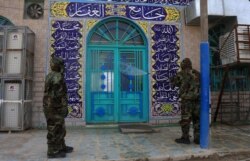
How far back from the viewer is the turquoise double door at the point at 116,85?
33.0 ft

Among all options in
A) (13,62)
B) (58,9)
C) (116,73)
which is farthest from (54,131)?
(58,9)

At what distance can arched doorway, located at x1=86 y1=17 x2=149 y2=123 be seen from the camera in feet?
33.0

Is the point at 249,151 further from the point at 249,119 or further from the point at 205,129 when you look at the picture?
the point at 249,119

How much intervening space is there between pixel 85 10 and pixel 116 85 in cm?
257

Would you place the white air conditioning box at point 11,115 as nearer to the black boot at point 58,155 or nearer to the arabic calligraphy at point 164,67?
the black boot at point 58,155

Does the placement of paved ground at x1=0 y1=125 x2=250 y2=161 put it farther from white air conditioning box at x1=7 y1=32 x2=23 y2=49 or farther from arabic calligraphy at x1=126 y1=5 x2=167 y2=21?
arabic calligraphy at x1=126 y1=5 x2=167 y2=21

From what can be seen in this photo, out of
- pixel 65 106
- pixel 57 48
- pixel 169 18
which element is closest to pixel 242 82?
pixel 169 18

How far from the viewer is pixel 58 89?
6.15m


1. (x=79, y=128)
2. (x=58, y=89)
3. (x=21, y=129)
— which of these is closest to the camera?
(x=58, y=89)

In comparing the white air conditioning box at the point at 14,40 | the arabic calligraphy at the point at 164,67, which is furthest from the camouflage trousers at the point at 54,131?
the arabic calligraphy at the point at 164,67

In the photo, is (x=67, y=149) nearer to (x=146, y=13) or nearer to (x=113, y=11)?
(x=113, y=11)

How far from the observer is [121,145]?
24.0 feet

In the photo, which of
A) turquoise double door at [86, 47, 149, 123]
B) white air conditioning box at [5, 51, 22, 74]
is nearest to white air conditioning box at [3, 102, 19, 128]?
white air conditioning box at [5, 51, 22, 74]

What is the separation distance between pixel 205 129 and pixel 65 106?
3.13 m
